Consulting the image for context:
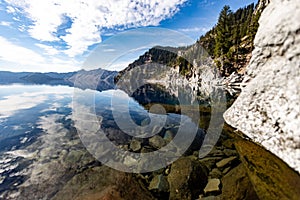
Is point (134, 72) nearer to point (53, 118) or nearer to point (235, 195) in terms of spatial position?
point (53, 118)

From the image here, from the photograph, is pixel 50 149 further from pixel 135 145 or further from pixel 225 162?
pixel 225 162

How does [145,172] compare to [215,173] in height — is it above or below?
below

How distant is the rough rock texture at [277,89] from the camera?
8453mm

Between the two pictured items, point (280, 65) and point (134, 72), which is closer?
point (280, 65)

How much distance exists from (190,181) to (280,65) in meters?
8.21

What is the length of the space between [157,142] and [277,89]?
8.31 meters

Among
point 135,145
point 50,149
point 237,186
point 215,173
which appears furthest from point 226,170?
point 50,149

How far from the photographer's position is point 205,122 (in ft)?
57.2

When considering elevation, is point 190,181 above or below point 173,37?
below

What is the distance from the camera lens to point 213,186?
7684 mm

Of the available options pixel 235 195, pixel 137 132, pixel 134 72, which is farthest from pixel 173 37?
pixel 134 72

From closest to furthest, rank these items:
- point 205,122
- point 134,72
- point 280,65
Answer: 1. point 280,65
2. point 205,122
3. point 134,72

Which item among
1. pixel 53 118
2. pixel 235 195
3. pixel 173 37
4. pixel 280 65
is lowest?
pixel 53 118

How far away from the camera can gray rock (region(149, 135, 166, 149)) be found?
41.8 feet
